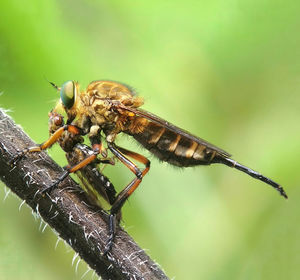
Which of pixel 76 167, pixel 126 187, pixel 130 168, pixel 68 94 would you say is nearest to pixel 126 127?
pixel 130 168

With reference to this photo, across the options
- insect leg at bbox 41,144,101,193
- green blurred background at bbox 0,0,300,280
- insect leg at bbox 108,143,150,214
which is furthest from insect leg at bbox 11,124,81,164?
green blurred background at bbox 0,0,300,280

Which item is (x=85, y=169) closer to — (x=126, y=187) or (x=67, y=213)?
(x=126, y=187)

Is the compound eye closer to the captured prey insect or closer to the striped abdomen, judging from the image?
the captured prey insect

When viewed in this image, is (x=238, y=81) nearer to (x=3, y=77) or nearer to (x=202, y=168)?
(x=202, y=168)

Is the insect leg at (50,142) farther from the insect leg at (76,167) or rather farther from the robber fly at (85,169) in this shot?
the insect leg at (76,167)

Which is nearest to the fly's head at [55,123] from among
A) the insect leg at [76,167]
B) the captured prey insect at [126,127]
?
the captured prey insect at [126,127]
